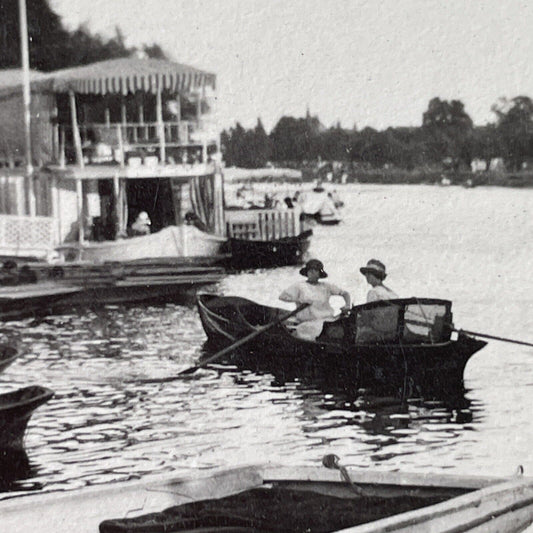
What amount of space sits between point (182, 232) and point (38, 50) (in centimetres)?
2109

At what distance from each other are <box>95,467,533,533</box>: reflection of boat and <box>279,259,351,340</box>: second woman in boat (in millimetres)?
5945

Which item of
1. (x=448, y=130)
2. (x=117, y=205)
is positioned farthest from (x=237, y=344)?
(x=448, y=130)

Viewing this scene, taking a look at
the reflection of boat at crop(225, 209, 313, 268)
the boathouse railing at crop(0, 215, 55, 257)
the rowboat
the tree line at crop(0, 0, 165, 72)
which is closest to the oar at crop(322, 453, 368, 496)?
the rowboat

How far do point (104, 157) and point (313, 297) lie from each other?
15617 millimetres

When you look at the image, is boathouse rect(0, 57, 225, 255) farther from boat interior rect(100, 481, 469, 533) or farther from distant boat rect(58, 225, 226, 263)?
boat interior rect(100, 481, 469, 533)

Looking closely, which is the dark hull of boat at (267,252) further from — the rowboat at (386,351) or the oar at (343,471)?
the oar at (343,471)

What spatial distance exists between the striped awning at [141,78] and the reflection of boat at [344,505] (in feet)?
66.8

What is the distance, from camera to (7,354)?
11.5 meters

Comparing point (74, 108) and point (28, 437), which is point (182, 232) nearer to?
point (74, 108)

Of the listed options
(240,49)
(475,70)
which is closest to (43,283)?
(240,49)

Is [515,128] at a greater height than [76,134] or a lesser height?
greater

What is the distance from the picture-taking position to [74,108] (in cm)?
2733

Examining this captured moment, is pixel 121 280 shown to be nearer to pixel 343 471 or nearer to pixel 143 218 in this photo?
pixel 143 218

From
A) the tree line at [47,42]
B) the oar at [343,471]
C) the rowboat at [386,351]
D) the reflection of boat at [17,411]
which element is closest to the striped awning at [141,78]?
the rowboat at [386,351]
